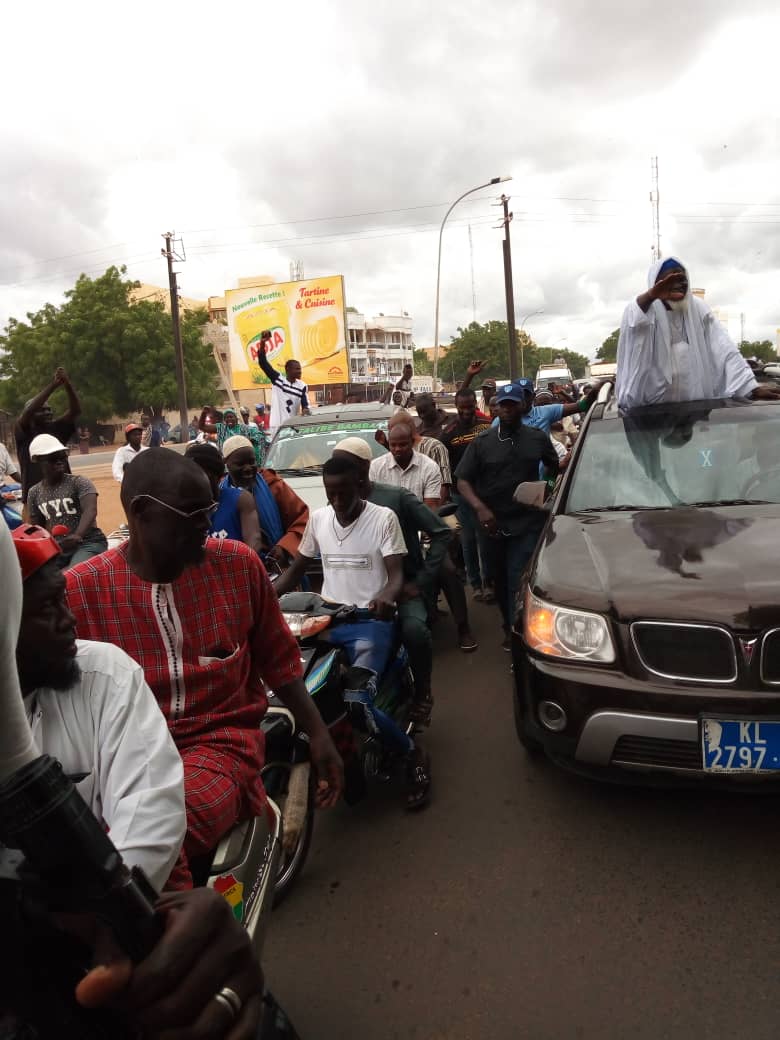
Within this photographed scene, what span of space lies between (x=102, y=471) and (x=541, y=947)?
24674 mm

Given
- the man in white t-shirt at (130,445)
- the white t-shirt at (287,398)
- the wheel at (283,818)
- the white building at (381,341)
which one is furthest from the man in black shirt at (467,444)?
the white building at (381,341)

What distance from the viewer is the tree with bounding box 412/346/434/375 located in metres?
116

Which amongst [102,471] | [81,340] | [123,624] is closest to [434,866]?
[123,624]

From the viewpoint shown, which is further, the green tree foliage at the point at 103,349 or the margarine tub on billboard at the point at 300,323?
the green tree foliage at the point at 103,349

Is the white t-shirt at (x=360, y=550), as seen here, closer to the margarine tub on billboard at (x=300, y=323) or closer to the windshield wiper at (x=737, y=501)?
the windshield wiper at (x=737, y=501)

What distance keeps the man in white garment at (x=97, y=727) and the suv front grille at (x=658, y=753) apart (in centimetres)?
188

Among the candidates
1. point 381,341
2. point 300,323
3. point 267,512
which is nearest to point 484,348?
point 381,341

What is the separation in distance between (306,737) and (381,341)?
11167 centimetres

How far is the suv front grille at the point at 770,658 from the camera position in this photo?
8.33 feet

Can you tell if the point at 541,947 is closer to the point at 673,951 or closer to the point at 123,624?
the point at 673,951

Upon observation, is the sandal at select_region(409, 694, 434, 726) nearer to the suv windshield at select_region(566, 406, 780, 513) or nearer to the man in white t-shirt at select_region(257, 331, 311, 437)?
the suv windshield at select_region(566, 406, 780, 513)

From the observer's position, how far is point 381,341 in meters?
111

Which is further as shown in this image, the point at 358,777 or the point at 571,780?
the point at 571,780

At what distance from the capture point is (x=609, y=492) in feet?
12.3
